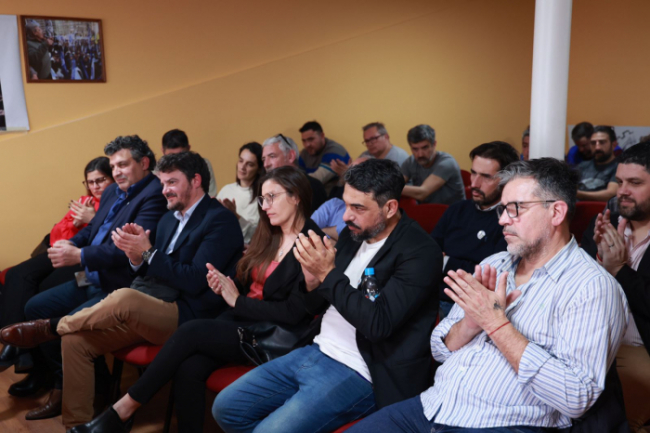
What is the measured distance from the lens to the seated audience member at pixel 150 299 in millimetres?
2646

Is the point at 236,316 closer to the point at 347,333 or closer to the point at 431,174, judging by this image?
the point at 347,333

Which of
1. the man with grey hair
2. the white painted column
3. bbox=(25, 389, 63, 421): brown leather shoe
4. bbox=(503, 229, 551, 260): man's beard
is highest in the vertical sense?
the man with grey hair

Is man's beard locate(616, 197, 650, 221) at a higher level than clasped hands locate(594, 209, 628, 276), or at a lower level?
higher

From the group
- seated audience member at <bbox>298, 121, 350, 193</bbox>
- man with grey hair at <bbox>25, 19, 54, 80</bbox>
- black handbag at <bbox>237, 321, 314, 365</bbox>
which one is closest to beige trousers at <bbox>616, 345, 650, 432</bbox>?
black handbag at <bbox>237, 321, 314, 365</bbox>

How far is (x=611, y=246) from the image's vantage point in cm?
217

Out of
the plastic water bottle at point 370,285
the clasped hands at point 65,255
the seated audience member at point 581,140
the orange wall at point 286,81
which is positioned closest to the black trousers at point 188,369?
the plastic water bottle at point 370,285

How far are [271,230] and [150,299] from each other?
2.04 ft

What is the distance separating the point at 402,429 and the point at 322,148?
3796mm

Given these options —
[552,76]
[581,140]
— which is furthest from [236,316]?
[581,140]

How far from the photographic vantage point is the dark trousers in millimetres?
3523

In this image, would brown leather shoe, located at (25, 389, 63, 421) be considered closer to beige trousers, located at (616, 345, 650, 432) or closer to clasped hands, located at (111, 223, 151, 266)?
clasped hands, located at (111, 223, 151, 266)

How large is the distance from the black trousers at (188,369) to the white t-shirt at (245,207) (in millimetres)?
1477

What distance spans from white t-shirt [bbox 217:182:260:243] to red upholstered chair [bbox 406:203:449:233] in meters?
1.06

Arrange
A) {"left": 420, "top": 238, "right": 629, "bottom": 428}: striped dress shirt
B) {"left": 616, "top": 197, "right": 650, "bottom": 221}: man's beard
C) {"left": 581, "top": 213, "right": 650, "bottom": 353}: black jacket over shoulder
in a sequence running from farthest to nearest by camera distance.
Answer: {"left": 616, "top": 197, "right": 650, "bottom": 221}: man's beard < {"left": 581, "top": 213, "right": 650, "bottom": 353}: black jacket over shoulder < {"left": 420, "top": 238, "right": 629, "bottom": 428}: striped dress shirt
